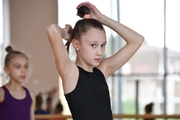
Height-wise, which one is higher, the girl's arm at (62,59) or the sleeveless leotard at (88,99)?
the girl's arm at (62,59)

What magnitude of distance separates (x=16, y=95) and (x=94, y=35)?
152 centimetres

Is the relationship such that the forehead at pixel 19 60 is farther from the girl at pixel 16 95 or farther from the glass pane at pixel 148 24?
the glass pane at pixel 148 24

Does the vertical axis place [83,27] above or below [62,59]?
above

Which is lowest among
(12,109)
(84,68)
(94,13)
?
(12,109)

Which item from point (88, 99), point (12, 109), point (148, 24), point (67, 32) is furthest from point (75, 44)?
point (148, 24)

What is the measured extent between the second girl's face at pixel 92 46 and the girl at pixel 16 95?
1394 mm

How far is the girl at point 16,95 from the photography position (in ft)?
12.1

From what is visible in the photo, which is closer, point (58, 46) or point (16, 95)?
point (58, 46)

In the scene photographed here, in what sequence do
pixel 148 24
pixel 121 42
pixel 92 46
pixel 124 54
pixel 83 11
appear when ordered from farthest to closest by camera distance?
1. pixel 121 42
2. pixel 148 24
3. pixel 124 54
4. pixel 83 11
5. pixel 92 46

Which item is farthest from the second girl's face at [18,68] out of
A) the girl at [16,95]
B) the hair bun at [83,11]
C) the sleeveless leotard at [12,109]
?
the hair bun at [83,11]

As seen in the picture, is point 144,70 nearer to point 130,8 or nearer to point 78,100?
point 130,8

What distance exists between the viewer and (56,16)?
25.3 feet

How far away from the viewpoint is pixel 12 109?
3684 mm

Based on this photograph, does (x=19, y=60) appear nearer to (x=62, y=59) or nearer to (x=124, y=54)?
(x=124, y=54)
